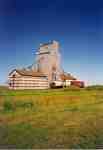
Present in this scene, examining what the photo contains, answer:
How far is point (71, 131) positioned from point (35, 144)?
61 centimetres

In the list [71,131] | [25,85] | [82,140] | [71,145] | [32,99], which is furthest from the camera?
[32,99]

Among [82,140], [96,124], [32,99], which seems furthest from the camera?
[32,99]

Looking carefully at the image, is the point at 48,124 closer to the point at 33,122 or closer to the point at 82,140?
the point at 33,122

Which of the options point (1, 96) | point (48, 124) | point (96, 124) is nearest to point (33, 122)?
point (48, 124)

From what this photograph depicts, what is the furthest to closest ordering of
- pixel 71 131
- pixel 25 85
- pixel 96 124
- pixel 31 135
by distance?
1. pixel 25 85
2. pixel 96 124
3. pixel 71 131
4. pixel 31 135

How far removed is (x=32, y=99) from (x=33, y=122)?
2120 mm

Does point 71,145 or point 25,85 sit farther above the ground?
point 25,85

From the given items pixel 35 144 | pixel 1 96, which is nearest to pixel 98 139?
pixel 35 144

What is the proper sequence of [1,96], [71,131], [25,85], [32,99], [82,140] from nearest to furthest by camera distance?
[82,140], [71,131], [1,96], [25,85], [32,99]

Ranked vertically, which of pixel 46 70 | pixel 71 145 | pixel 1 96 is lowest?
pixel 71 145

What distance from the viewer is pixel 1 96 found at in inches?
157

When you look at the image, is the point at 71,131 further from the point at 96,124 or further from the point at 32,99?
the point at 32,99

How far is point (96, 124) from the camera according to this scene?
2.50 meters

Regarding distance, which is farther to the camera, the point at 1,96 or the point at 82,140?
the point at 1,96
